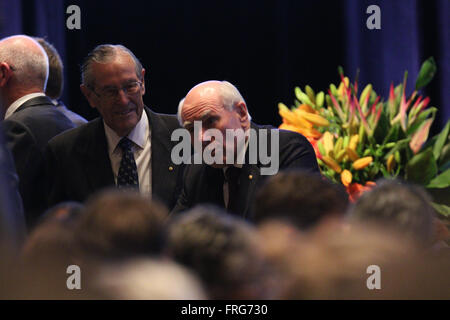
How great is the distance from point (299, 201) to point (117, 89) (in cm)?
129

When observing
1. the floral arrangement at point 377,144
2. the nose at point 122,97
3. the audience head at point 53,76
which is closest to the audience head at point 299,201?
the floral arrangement at point 377,144

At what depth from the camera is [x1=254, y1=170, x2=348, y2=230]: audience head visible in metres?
1.17

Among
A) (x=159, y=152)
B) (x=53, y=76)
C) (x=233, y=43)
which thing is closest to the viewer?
(x=159, y=152)

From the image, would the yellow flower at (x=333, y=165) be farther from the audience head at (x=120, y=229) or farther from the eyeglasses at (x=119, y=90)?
the audience head at (x=120, y=229)

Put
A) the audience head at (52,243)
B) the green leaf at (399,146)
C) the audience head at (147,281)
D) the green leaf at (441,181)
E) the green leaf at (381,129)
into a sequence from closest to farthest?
the audience head at (147,281) < the audience head at (52,243) < the green leaf at (441,181) < the green leaf at (399,146) < the green leaf at (381,129)

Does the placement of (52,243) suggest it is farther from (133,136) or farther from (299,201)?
(133,136)

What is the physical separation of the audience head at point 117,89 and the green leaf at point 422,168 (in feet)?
3.03

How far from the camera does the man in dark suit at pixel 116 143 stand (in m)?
2.22

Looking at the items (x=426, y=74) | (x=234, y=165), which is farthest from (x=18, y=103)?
(x=426, y=74)

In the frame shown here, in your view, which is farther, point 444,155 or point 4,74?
point 4,74

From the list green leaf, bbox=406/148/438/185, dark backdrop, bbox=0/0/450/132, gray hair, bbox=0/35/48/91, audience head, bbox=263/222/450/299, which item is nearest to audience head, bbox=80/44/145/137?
gray hair, bbox=0/35/48/91

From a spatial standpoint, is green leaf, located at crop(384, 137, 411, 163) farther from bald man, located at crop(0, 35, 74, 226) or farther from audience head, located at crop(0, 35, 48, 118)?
audience head, located at crop(0, 35, 48, 118)

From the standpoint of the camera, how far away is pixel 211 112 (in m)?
2.10

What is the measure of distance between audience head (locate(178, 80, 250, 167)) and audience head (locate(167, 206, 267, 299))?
1.02 metres
